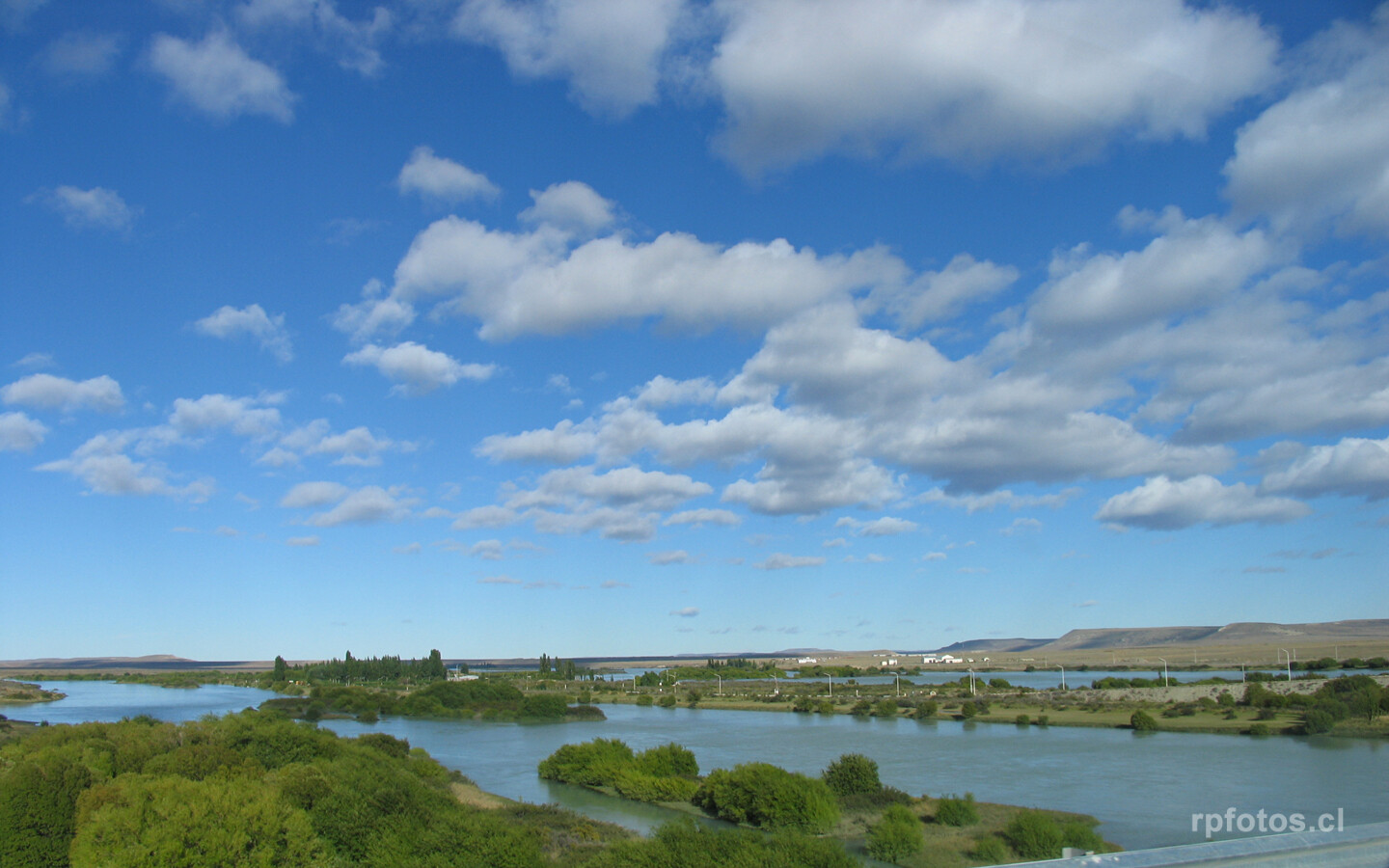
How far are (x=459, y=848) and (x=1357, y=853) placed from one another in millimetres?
18738

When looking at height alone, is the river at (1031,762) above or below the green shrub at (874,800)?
below

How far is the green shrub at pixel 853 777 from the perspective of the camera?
3066 cm

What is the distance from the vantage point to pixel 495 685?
99.8m

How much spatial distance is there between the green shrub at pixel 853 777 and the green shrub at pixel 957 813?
398cm

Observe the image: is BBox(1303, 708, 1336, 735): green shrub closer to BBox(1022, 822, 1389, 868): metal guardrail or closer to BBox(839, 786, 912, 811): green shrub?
BBox(839, 786, 912, 811): green shrub

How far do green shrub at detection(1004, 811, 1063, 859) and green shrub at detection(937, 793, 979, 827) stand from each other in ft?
10.8

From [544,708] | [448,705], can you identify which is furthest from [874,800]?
[448,705]

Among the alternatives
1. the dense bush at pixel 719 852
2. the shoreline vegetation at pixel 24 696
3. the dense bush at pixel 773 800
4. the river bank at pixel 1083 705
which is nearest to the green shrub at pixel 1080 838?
the dense bush at pixel 773 800

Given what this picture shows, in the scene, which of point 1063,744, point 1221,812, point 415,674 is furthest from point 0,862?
point 415,674

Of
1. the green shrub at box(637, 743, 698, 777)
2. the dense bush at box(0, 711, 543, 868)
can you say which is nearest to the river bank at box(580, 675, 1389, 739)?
the green shrub at box(637, 743, 698, 777)

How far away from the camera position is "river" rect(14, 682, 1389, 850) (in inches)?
1145

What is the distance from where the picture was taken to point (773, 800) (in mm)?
27359

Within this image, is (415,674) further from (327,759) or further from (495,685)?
(327,759)

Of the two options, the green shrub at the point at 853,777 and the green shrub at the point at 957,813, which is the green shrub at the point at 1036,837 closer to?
the green shrub at the point at 957,813
